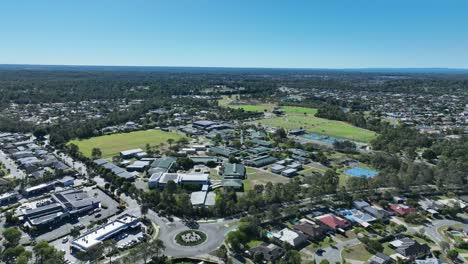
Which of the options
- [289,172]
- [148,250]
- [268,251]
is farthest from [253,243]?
[289,172]

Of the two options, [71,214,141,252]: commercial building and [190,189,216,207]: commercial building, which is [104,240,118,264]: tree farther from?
[190,189,216,207]: commercial building


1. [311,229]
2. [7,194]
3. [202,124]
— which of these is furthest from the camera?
[202,124]

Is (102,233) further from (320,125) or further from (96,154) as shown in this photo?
(320,125)

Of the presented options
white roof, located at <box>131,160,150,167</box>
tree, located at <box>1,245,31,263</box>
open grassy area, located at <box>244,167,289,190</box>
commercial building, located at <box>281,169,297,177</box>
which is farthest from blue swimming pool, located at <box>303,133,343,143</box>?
tree, located at <box>1,245,31,263</box>

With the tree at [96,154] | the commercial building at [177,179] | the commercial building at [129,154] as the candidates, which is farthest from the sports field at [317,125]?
the tree at [96,154]

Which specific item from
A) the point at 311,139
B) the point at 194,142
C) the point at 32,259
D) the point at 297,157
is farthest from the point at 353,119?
the point at 32,259

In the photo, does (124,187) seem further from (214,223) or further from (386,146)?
(386,146)

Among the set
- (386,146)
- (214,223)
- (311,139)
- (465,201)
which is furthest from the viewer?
(311,139)
